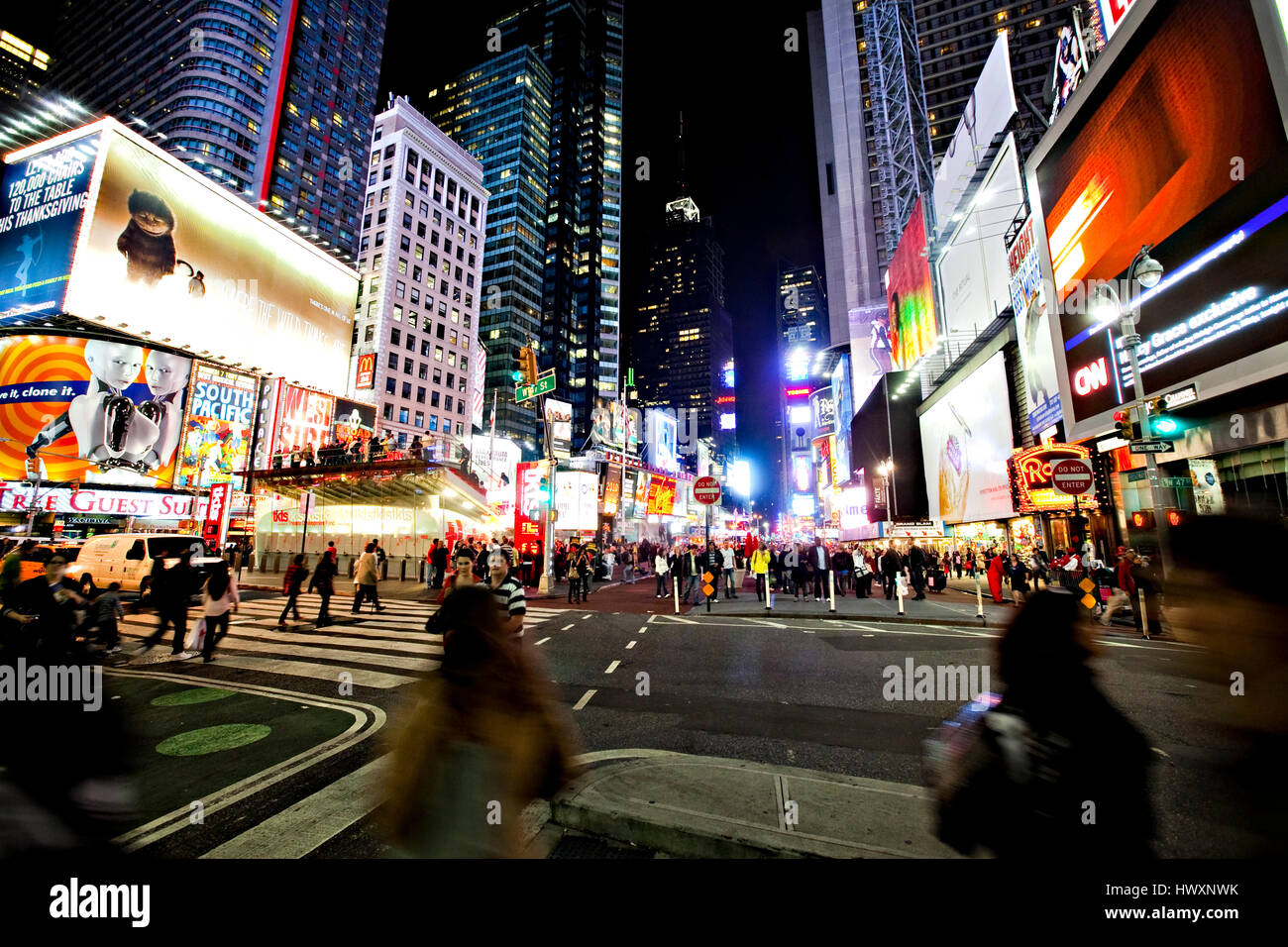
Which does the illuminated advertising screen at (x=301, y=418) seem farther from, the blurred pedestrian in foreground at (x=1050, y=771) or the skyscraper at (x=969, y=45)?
the skyscraper at (x=969, y=45)

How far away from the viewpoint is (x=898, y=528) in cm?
3878

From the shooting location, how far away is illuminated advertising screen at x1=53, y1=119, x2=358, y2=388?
31578 millimetres

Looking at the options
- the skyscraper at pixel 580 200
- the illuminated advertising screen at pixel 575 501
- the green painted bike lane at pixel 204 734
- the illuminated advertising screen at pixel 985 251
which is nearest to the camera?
the green painted bike lane at pixel 204 734

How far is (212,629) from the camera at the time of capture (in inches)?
352

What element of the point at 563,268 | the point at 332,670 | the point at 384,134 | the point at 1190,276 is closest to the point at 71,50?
the point at 384,134

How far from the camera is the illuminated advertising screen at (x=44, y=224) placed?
101 feet

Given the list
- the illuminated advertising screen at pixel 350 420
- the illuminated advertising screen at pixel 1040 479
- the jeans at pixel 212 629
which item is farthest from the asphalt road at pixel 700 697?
the illuminated advertising screen at pixel 350 420

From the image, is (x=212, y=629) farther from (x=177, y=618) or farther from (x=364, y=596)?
(x=364, y=596)

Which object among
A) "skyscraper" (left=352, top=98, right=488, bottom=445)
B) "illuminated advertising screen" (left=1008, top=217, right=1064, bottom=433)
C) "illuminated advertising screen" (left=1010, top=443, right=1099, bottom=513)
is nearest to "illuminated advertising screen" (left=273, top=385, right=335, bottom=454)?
"skyscraper" (left=352, top=98, right=488, bottom=445)

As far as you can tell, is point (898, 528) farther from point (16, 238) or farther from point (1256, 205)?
point (16, 238)

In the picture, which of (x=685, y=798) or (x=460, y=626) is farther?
(x=685, y=798)

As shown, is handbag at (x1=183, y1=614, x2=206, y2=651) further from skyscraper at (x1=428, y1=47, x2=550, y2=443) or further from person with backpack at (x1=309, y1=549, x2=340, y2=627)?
skyscraper at (x1=428, y1=47, x2=550, y2=443)

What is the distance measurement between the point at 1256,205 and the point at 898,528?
31316mm

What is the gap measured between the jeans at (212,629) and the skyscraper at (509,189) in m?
78.7
